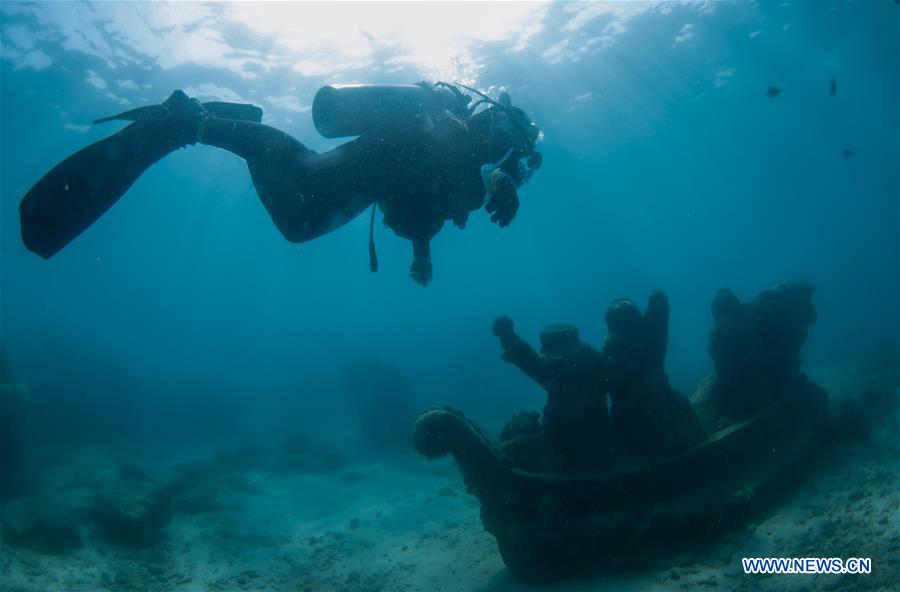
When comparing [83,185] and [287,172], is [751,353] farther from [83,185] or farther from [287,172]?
[83,185]

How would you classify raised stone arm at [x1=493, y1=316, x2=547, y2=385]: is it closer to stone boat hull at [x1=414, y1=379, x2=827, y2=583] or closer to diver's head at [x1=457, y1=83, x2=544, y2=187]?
stone boat hull at [x1=414, y1=379, x2=827, y2=583]

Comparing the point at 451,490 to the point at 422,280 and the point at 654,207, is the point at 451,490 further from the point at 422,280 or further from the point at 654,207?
the point at 654,207

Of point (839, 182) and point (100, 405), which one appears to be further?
point (839, 182)

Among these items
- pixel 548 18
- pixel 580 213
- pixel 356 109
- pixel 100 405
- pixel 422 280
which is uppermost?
pixel 580 213

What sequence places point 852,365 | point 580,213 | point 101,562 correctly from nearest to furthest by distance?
point 101,562 → point 852,365 → point 580,213

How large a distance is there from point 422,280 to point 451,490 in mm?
8867

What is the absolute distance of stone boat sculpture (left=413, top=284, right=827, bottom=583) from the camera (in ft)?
17.7

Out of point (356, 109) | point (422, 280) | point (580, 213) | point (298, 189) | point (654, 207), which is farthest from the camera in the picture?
point (654, 207)

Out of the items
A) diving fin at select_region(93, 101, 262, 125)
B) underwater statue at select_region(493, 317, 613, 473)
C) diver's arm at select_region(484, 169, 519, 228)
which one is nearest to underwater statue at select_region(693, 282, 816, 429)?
underwater statue at select_region(493, 317, 613, 473)

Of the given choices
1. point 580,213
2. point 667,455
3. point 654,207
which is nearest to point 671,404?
point 667,455

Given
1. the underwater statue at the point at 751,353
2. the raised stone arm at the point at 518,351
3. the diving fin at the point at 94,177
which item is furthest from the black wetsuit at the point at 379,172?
the underwater statue at the point at 751,353

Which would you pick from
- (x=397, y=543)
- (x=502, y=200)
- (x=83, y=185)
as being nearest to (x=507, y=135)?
(x=502, y=200)

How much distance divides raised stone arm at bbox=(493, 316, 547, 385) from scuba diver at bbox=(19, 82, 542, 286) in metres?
2.29

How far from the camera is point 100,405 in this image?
27.7 meters
